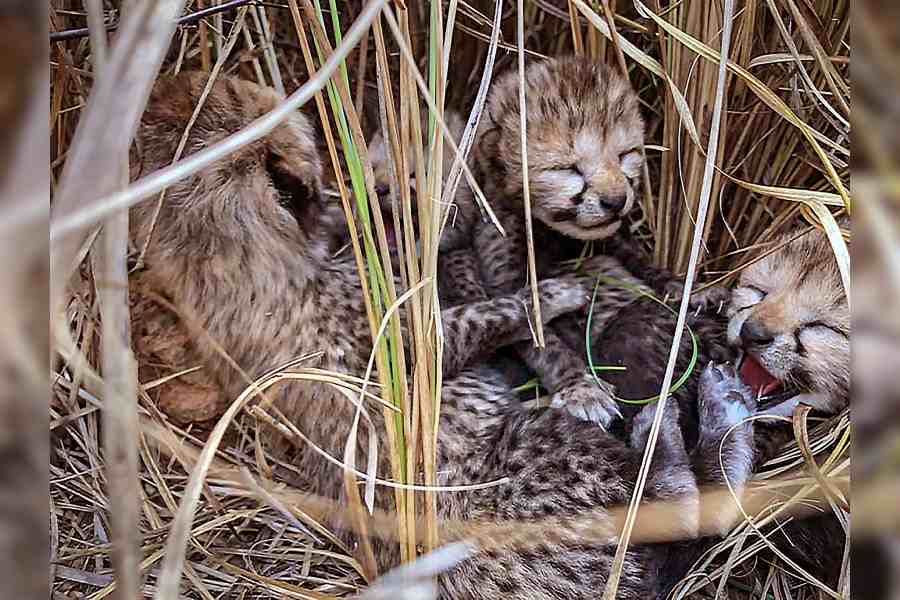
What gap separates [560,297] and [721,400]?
0.47m

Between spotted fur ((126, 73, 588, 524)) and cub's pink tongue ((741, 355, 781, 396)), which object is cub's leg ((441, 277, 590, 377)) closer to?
spotted fur ((126, 73, 588, 524))

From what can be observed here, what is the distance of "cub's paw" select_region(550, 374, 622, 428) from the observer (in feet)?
6.39

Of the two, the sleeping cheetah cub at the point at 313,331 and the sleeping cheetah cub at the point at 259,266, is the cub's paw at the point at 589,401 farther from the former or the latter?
the sleeping cheetah cub at the point at 259,266

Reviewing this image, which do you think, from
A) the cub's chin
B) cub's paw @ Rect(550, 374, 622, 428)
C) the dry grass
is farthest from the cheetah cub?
the cub's chin

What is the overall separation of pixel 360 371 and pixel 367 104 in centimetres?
100

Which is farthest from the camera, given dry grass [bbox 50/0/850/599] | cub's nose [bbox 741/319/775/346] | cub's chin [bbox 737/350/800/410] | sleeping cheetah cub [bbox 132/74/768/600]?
cub's chin [bbox 737/350/800/410]

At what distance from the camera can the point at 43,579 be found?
67 centimetres

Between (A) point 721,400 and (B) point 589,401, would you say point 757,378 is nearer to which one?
(A) point 721,400

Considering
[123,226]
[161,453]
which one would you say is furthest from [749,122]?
[123,226]

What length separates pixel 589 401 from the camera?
6.46 feet

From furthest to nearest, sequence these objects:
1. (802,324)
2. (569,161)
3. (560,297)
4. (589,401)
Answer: (560,297) → (569,161) → (589,401) → (802,324)

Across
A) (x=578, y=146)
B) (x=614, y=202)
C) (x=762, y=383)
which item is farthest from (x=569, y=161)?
(x=762, y=383)

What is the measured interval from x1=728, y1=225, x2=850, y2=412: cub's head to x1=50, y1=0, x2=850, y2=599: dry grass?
11 centimetres

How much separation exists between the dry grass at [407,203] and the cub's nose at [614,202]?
17 centimetres
